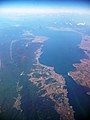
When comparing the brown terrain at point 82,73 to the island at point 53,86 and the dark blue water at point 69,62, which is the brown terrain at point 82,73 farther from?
the island at point 53,86

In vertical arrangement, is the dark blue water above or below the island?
below

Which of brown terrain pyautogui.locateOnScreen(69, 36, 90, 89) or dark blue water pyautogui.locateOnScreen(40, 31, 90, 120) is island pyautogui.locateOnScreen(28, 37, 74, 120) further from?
brown terrain pyautogui.locateOnScreen(69, 36, 90, 89)

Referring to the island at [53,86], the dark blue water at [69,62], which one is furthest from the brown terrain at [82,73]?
the island at [53,86]

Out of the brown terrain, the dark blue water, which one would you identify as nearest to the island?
the dark blue water

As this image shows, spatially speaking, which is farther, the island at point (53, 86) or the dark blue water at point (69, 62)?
the dark blue water at point (69, 62)

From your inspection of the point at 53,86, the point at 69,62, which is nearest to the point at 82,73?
the point at 69,62

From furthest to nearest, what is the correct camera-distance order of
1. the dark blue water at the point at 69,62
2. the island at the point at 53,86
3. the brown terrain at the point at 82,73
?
1. the brown terrain at the point at 82,73
2. the dark blue water at the point at 69,62
3. the island at the point at 53,86

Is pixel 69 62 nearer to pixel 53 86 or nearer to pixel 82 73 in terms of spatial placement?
pixel 82 73

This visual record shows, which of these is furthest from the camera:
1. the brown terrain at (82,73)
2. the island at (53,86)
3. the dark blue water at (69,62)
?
the brown terrain at (82,73)

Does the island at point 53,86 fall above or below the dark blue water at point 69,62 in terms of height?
above
